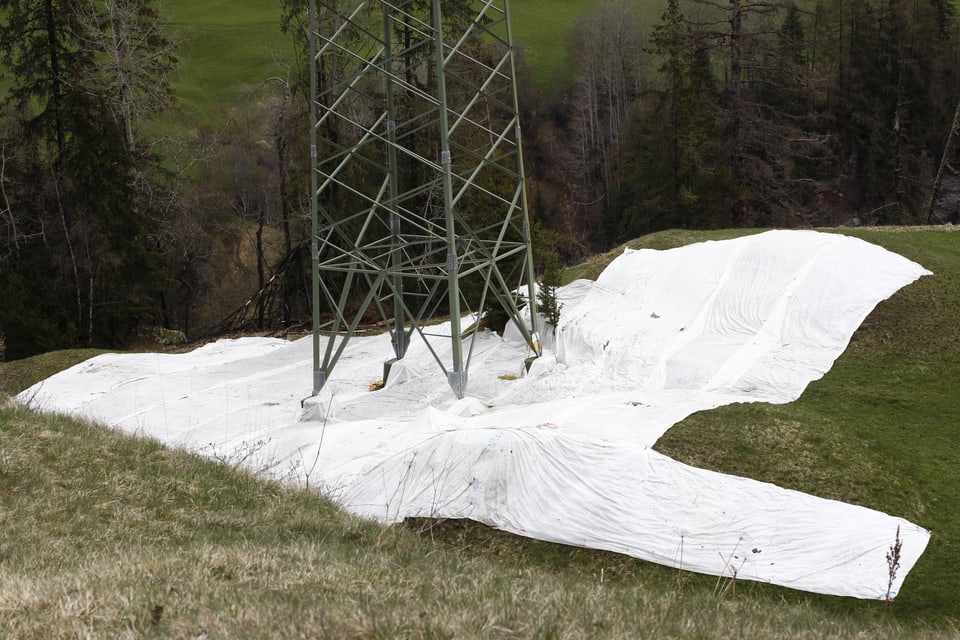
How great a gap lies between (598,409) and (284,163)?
2429 cm

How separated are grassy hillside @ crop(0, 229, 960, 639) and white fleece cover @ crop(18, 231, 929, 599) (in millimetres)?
301

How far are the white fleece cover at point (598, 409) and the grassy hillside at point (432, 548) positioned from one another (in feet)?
0.99

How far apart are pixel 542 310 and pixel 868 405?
4.97 metres

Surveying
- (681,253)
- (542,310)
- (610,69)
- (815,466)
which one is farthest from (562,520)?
(610,69)

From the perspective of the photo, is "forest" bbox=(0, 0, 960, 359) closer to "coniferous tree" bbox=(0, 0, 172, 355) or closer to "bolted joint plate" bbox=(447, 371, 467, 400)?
"coniferous tree" bbox=(0, 0, 172, 355)

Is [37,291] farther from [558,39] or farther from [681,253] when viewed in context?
[558,39]

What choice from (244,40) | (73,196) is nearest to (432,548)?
(73,196)

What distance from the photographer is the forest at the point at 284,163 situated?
2417 centimetres

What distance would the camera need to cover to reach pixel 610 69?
53.6m

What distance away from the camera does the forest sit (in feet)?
79.3

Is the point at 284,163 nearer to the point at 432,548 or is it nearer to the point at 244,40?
the point at 432,548

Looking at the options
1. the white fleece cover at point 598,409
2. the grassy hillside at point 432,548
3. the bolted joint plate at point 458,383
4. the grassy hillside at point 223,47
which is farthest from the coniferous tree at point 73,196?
the grassy hillside at point 223,47

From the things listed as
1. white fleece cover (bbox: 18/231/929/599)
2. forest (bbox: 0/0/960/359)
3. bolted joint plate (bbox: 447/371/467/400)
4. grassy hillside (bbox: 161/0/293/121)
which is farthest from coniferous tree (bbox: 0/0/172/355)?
grassy hillside (bbox: 161/0/293/121)

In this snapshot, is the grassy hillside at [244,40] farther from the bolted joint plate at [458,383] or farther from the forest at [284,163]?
the bolted joint plate at [458,383]
